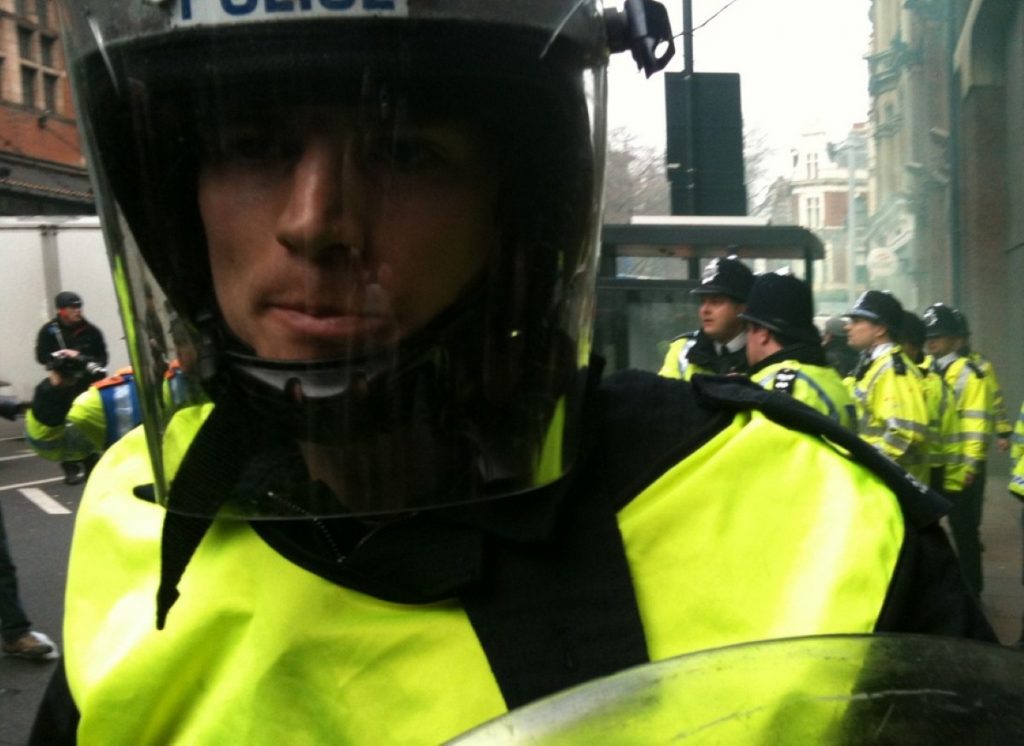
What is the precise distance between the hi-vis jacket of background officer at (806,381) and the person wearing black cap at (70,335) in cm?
417

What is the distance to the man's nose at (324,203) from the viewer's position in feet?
3.53

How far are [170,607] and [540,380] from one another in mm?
405

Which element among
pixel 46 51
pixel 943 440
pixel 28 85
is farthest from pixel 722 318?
pixel 46 51

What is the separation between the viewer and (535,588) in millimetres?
1075

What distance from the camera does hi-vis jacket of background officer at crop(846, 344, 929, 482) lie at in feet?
18.2

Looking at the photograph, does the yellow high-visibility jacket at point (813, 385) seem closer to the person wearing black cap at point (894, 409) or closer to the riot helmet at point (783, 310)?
the riot helmet at point (783, 310)

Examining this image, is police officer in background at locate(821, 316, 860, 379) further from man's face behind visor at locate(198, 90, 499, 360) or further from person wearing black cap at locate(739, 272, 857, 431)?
man's face behind visor at locate(198, 90, 499, 360)

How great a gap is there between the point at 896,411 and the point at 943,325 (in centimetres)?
226

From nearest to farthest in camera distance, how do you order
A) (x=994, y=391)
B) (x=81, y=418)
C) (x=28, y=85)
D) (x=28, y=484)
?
(x=81, y=418)
(x=994, y=391)
(x=28, y=484)
(x=28, y=85)

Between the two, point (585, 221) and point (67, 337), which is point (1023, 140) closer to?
point (67, 337)

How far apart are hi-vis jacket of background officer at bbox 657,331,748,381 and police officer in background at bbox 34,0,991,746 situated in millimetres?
3924

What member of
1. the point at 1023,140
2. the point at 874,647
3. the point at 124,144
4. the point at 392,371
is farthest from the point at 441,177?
the point at 1023,140

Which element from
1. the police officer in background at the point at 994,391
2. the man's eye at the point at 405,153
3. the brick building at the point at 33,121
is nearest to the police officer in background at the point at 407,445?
the man's eye at the point at 405,153

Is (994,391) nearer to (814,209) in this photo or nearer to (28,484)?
(28,484)
